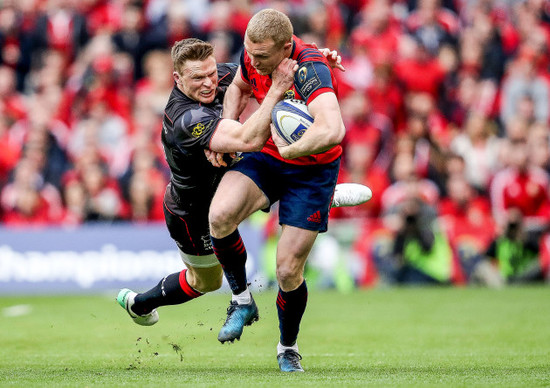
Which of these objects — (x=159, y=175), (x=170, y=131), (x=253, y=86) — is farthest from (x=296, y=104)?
(x=159, y=175)

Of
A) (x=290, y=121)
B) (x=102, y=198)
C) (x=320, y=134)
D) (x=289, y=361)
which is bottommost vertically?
(x=289, y=361)

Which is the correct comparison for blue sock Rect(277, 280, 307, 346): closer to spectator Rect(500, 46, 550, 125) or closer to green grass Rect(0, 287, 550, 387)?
green grass Rect(0, 287, 550, 387)

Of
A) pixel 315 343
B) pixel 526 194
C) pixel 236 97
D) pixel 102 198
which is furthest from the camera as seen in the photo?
pixel 102 198

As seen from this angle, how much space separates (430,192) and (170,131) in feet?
26.5

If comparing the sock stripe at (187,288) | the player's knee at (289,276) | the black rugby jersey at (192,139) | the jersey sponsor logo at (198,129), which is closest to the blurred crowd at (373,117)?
the sock stripe at (187,288)

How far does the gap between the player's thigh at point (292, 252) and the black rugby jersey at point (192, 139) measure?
92 centimetres

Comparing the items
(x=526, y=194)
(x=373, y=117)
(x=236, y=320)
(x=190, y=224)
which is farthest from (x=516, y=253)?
(x=236, y=320)

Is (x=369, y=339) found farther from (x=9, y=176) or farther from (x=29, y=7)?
(x=29, y=7)

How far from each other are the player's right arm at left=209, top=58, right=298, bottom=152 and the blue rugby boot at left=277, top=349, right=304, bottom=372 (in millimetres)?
1624

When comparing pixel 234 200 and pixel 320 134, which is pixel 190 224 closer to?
pixel 234 200

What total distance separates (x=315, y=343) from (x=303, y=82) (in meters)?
3.36

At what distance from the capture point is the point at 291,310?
7.75m

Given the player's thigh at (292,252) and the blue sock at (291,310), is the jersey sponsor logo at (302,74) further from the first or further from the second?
the blue sock at (291,310)

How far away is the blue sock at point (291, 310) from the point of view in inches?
303
